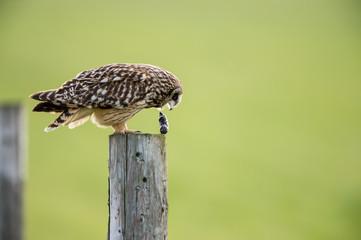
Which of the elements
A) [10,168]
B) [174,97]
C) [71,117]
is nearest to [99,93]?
[71,117]

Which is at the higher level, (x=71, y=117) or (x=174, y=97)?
(x=174, y=97)

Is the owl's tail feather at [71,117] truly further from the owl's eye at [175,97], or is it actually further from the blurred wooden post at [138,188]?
the blurred wooden post at [138,188]

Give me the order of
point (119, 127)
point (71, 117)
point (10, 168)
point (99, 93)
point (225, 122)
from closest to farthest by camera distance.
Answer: point (99, 93)
point (71, 117)
point (119, 127)
point (10, 168)
point (225, 122)

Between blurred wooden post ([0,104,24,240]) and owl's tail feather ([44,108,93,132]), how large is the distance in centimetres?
112

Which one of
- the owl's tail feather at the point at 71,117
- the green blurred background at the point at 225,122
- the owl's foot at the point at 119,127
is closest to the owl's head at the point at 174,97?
the owl's foot at the point at 119,127

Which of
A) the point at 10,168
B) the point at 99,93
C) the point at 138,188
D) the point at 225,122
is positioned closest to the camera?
the point at 138,188

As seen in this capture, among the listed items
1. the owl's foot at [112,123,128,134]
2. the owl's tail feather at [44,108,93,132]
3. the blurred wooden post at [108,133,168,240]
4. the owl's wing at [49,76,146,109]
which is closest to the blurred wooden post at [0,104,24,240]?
the owl's tail feather at [44,108,93,132]

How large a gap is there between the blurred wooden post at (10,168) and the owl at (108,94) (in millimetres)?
1131

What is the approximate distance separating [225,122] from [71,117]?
1410 centimetres

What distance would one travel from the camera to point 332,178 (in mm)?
16891

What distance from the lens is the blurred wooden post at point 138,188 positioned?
4.68 metres

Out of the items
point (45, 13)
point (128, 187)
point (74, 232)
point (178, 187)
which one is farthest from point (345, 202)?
point (45, 13)

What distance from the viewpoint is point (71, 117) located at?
6.18 m

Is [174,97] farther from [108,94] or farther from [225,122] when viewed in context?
[225,122]
